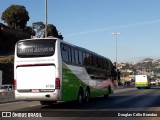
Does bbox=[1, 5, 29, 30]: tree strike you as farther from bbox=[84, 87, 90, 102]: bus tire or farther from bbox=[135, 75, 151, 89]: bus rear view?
bbox=[84, 87, 90, 102]: bus tire

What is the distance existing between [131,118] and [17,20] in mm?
92636

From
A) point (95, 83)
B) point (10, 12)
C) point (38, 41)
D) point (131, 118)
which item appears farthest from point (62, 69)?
point (10, 12)

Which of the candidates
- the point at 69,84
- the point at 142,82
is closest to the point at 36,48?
the point at 69,84

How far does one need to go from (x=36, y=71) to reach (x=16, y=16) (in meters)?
85.9

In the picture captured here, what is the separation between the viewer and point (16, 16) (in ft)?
336

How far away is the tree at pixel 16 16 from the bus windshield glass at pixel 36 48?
84.4 m

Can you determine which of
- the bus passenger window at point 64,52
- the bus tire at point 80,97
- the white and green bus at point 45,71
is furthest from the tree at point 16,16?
the bus passenger window at point 64,52

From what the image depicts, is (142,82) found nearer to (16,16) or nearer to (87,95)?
(87,95)

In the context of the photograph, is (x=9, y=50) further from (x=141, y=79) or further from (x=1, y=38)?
(x=141, y=79)

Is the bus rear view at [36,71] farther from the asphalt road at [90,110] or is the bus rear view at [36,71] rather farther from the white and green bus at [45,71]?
the asphalt road at [90,110]

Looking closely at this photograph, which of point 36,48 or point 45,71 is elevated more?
point 36,48

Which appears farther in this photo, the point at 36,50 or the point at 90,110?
the point at 36,50

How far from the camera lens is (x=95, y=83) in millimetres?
25297

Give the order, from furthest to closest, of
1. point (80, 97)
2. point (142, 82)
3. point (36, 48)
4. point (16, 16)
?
point (16, 16)
point (142, 82)
point (80, 97)
point (36, 48)
